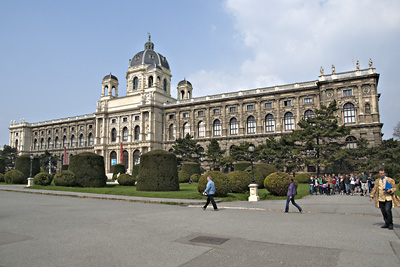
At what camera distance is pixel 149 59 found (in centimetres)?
6544

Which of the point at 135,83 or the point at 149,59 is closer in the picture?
the point at 135,83

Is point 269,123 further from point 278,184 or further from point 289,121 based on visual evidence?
point 278,184

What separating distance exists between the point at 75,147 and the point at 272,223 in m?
69.8

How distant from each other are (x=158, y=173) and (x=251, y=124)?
3201 cm

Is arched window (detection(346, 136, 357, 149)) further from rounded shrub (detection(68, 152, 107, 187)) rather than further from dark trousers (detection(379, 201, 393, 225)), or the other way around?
dark trousers (detection(379, 201, 393, 225))

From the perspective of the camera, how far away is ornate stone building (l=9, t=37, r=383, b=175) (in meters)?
42.0

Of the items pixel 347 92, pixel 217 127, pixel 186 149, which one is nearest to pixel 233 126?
pixel 217 127

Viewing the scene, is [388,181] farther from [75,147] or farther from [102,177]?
[75,147]

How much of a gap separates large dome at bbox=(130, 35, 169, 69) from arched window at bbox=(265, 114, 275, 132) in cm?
2839

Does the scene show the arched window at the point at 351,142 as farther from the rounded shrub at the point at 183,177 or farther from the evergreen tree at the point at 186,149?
the rounded shrub at the point at 183,177

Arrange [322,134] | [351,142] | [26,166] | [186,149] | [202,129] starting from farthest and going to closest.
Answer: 1. [202,129]
2. [186,149]
3. [351,142]
4. [26,166]
5. [322,134]

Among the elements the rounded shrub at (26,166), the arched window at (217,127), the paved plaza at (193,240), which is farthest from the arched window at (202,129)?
the paved plaza at (193,240)

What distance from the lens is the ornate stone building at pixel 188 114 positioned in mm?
41969

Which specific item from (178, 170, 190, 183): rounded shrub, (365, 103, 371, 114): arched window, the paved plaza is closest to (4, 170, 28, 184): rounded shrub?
(178, 170, 190, 183): rounded shrub
